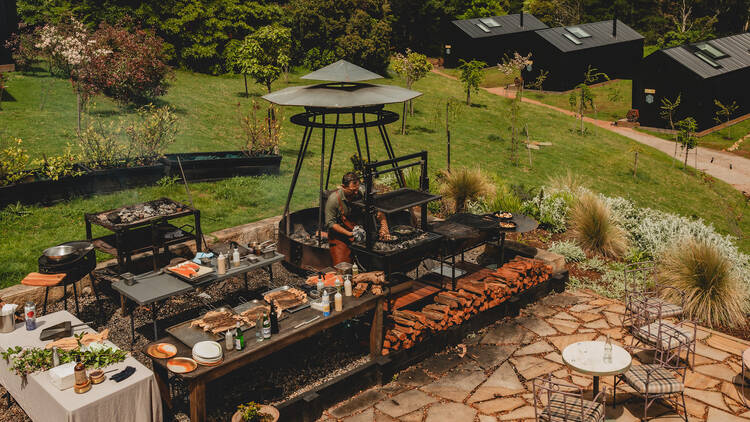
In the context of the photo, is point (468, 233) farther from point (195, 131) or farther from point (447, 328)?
point (195, 131)

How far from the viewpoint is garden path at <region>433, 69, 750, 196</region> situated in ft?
70.0

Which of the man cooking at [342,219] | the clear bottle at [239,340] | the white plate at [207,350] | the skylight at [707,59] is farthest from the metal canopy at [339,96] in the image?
the skylight at [707,59]

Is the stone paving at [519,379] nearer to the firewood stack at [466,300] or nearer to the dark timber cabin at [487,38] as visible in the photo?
the firewood stack at [466,300]

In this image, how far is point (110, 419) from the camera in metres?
5.48

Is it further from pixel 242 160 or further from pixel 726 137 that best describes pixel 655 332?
pixel 726 137

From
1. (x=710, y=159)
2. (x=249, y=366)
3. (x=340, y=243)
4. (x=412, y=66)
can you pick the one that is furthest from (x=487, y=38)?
(x=249, y=366)

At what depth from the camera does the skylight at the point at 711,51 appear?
93.8 feet

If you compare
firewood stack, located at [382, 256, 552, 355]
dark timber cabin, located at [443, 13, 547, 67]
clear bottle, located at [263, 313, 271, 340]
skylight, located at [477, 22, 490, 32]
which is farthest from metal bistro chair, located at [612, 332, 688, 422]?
skylight, located at [477, 22, 490, 32]

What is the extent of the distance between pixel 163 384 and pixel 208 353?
33.9 inches

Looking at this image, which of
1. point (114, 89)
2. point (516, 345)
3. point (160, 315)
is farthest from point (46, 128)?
point (516, 345)

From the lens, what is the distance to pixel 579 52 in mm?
34469

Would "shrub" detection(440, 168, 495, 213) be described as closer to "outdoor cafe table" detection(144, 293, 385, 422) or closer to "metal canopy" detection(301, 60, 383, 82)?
"metal canopy" detection(301, 60, 383, 82)

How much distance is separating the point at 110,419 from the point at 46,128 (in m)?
14.2

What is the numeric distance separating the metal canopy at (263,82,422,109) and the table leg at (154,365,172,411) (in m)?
4.21
